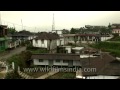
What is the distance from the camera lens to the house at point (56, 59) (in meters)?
10.9

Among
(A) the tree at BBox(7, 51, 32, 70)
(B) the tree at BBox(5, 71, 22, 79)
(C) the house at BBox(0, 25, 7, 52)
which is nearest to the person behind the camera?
(B) the tree at BBox(5, 71, 22, 79)

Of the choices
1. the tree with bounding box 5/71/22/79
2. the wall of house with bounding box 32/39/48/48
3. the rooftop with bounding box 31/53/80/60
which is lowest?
the tree with bounding box 5/71/22/79

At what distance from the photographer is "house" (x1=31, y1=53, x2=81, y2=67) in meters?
10.9

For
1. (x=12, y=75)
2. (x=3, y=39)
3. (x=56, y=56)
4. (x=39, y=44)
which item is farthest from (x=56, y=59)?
(x=12, y=75)

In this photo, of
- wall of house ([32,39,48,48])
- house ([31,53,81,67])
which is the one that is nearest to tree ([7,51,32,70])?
house ([31,53,81,67])

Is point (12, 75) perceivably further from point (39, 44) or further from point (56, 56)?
point (39, 44)

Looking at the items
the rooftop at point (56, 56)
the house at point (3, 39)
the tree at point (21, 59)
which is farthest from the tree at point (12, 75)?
the house at point (3, 39)

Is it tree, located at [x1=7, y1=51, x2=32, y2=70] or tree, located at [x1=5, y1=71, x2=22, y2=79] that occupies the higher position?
tree, located at [x1=7, y1=51, x2=32, y2=70]

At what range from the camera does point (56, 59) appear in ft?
35.9

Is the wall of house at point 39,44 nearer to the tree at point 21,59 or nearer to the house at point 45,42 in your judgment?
the house at point 45,42

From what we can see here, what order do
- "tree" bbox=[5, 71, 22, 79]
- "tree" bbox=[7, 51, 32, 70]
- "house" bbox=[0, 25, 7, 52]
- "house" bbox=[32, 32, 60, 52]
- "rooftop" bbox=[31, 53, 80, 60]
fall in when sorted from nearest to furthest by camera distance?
"tree" bbox=[5, 71, 22, 79] < "tree" bbox=[7, 51, 32, 70] < "rooftop" bbox=[31, 53, 80, 60] < "house" bbox=[0, 25, 7, 52] < "house" bbox=[32, 32, 60, 52]

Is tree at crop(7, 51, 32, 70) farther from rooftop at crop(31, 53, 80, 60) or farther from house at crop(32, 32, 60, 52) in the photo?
house at crop(32, 32, 60, 52)
